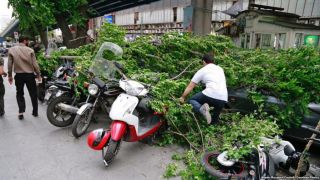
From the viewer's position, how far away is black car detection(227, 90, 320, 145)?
4.45 meters

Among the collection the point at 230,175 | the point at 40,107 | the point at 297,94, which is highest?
the point at 297,94

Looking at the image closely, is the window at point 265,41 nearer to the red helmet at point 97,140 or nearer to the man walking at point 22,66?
the man walking at point 22,66

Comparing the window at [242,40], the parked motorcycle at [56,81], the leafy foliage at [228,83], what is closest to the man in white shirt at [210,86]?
the leafy foliage at [228,83]

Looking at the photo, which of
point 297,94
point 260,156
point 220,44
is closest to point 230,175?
point 260,156

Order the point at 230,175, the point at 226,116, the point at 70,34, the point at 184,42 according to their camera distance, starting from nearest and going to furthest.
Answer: the point at 230,175 < the point at 226,116 < the point at 184,42 < the point at 70,34

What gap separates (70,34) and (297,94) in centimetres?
1138

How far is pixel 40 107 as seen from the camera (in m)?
7.07

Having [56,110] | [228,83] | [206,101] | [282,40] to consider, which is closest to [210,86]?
[206,101]

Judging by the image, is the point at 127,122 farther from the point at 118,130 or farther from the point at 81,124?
the point at 81,124

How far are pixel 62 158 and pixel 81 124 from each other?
978 mm

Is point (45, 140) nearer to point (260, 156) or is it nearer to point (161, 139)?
point (161, 139)

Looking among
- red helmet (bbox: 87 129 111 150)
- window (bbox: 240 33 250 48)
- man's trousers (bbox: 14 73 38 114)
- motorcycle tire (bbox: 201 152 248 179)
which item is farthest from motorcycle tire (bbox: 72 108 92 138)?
window (bbox: 240 33 250 48)

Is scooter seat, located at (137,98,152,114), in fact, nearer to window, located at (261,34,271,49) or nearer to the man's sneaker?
the man's sneaker

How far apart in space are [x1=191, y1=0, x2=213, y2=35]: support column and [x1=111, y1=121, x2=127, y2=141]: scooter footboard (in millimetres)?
9098
